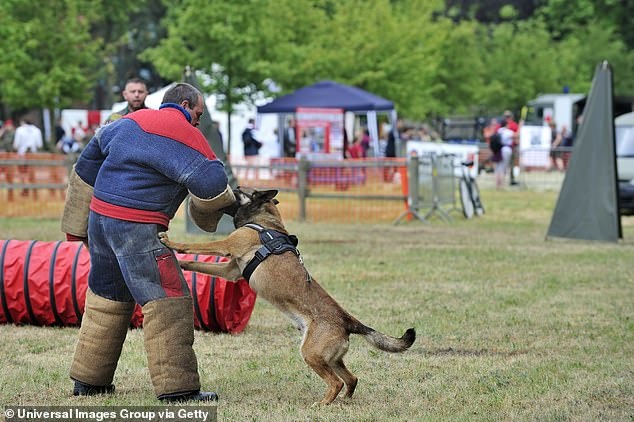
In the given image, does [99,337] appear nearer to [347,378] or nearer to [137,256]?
[137,256]

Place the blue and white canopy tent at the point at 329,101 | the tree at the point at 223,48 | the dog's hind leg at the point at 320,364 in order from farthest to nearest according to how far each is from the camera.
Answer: the tree at the point at 223,48, the blue and white canopy tent at the point at 329,101, the dog's hind leg at the point at 320,364

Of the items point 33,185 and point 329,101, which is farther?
point 329,101

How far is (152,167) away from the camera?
571cm

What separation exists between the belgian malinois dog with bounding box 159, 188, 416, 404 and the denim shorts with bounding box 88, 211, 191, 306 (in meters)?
0.11

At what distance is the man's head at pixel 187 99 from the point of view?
5.95 meters

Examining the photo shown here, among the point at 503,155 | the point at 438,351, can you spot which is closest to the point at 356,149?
the point at 503,155

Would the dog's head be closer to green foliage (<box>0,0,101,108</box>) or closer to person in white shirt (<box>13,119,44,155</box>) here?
person in white shirt (<box>13,119,44,155</box>)

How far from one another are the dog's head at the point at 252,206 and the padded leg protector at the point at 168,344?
688 millimetres

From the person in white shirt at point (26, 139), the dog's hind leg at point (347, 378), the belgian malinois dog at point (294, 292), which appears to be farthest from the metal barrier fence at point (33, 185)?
the dog's hind leg at point (347, 378)

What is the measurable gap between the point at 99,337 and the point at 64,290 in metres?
2.25

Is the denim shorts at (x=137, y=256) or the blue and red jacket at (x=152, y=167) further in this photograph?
the denim shorts at (x=137, y=256)

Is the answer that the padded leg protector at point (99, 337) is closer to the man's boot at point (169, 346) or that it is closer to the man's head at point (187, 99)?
the man's boot at point (169, 346)

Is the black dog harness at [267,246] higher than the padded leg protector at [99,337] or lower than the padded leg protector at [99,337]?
higher

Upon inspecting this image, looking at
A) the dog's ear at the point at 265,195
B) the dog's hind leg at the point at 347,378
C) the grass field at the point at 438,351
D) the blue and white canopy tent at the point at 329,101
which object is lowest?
the grass field at the point at 438,351
